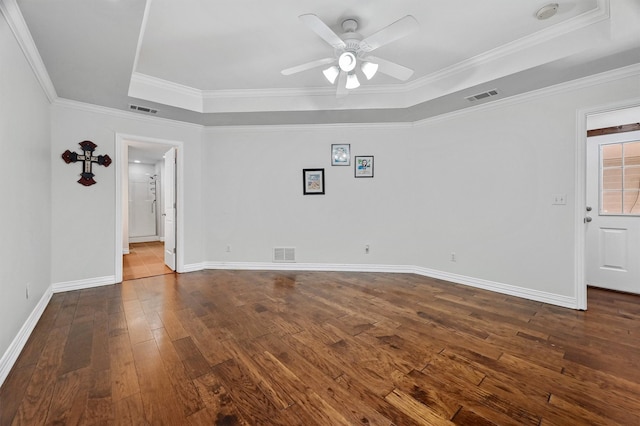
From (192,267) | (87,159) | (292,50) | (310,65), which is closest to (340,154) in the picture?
(292,50)

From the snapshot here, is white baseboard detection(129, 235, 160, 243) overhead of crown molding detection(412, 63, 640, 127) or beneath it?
beneath

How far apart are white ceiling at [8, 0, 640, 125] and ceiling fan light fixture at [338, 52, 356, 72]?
29 centimetres

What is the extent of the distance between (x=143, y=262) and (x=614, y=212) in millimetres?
7108

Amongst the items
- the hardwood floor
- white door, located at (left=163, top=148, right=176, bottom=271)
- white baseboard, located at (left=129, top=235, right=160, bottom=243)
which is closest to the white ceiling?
white door, located at (left=163, top=148, right=176, bottom=271)

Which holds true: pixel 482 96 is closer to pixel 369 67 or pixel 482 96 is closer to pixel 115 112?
pixel 369 67

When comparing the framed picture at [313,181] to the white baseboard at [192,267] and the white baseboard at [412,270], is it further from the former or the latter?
the white baseboard at [192,267]

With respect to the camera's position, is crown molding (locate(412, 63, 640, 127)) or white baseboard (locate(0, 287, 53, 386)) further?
crown molding (locate(412, 63, 640, 127))

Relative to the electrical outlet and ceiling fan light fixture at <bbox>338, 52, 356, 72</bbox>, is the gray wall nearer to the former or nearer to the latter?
ceiling fan light fixture at <bbox>338, 52, 356, 72</bbox>

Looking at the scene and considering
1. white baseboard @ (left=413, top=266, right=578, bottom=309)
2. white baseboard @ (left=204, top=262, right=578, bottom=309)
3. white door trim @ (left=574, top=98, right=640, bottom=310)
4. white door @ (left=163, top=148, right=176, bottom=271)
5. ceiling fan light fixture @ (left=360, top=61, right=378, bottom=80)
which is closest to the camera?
ceiling fan light fixture @ (left=360, top=61, right=378, bottom=80)

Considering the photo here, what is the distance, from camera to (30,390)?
5.13ft

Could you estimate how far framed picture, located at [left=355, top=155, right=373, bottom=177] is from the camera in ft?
14.0

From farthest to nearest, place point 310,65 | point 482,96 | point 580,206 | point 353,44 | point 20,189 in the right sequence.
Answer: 1. point 482,96
2. point 580,206
3. point 310,65
4. point 353,44
5. point 20,189

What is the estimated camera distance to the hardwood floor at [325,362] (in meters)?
1.42

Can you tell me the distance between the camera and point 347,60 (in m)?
2.33
